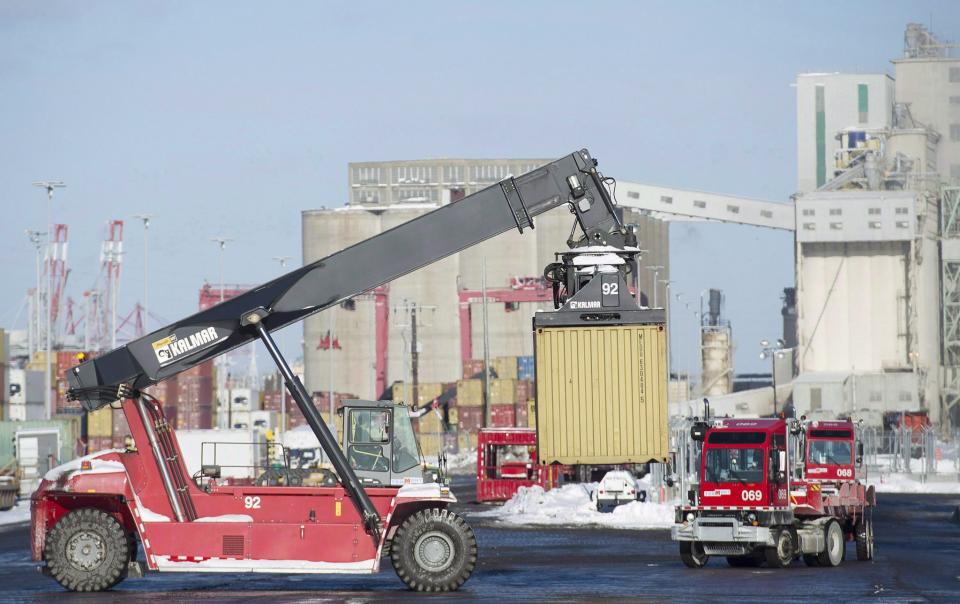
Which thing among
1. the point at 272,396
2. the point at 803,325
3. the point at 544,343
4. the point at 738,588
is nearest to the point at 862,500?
the point at 738,588

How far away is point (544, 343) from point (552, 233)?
125088 millimetres

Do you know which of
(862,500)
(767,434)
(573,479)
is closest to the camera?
(767,434)

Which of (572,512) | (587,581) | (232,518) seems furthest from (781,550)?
(572,512)

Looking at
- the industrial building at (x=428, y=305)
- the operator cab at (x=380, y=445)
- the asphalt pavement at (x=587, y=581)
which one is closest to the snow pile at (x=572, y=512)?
the asphalt pavement at (x=587, y=581)

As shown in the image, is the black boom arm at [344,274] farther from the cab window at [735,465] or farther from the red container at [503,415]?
the red container at [503,415]

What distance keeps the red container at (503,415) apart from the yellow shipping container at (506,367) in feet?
34.6

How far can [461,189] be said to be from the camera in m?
176

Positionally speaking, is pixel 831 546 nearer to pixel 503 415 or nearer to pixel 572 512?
pixel 572 512

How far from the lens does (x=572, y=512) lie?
46.4 metres

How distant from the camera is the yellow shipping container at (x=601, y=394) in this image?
20031mm

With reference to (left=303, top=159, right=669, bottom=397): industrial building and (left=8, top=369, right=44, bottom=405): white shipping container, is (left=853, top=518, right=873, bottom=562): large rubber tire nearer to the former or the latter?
(left=8, top=369, right=44, bottom=405): white shipping container

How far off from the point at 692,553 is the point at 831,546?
109 inches

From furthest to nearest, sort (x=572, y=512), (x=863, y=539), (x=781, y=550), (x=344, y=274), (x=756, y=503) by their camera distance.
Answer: (x=572, y=512)
(x=863, y=539)
(x=781, y=550)
(x=756, y=503)
(x=344, y=274)

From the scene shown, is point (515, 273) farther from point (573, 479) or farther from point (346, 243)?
point (573, 479)
